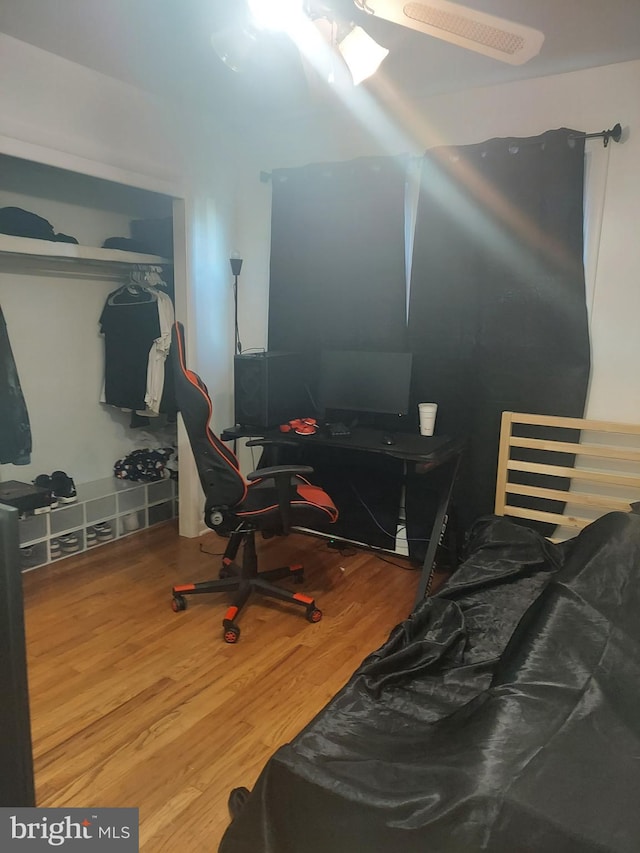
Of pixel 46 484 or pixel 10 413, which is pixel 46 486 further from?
pixel 10 413

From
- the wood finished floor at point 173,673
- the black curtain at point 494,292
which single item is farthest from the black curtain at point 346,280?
the wood finished floor at point 173,673

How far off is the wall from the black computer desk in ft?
2.37

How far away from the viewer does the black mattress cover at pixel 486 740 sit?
1.12 metres

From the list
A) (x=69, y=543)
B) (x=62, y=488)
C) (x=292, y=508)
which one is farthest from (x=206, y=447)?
(x=69, y=543)

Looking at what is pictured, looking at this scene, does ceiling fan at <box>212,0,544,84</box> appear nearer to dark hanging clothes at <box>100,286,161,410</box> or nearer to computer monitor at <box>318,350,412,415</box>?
computer monitor at <box>318,350,412,415</box>

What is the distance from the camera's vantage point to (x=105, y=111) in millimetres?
2795

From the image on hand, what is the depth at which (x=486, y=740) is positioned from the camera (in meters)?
1.29

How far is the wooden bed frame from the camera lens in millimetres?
2695

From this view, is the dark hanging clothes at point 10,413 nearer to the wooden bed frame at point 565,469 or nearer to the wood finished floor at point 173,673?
the wood finished floor at point 173,673

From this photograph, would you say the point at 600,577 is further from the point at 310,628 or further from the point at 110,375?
the point at 110,375

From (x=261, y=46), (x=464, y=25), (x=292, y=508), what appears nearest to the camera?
(x=464, y=25)

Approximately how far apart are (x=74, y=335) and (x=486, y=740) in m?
3.08

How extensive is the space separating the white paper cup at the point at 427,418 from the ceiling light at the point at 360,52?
5.12 ft

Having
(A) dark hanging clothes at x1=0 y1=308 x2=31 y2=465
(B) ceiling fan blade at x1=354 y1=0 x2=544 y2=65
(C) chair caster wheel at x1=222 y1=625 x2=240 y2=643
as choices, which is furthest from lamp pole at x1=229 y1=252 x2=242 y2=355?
(B) ceiling fan blade at x1=354 y1=0 x2=544 y2=65
